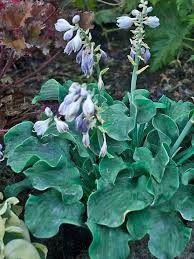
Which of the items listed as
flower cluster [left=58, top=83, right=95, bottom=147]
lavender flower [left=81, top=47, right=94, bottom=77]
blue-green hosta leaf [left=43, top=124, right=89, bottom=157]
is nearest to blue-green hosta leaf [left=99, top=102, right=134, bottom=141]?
blue-green hosta leaf [left=43, top=124, right=89, bottom=157]

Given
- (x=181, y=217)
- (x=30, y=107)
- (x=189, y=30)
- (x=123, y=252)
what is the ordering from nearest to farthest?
(x=123, y=252) < (x=181, y=217) < (x=30, y=107) < (x=189, y=30)

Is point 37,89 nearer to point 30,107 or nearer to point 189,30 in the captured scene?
point 30,107

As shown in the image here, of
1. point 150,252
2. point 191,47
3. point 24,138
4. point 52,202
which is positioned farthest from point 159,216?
point 191,47

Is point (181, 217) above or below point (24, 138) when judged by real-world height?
below

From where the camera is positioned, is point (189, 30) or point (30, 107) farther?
point (189, 30)

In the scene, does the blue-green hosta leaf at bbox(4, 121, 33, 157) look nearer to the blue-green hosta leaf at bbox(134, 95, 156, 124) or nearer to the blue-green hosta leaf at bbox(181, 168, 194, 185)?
the blue-green hosta leaf at bbox(134, 95, 156, 124)

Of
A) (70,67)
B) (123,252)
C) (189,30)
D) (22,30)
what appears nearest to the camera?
(123,252)

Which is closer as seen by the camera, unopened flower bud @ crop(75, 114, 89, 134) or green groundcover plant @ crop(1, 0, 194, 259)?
unopened flower bud @ crop(75, 114, 89, 134)

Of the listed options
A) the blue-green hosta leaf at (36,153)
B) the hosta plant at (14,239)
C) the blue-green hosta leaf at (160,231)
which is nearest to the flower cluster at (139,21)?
the blue-green hosta leaf at (36,153)
